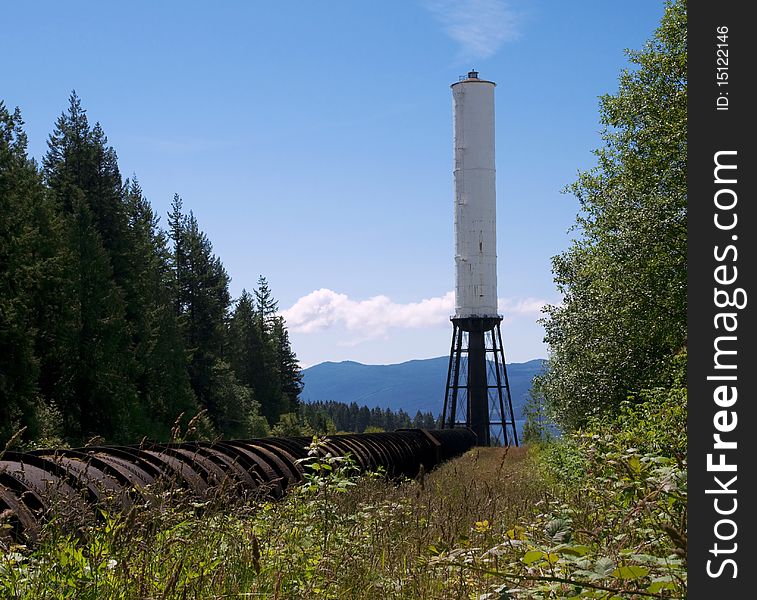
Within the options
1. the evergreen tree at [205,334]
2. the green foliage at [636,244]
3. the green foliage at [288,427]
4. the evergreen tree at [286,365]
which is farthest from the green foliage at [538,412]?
the evergreen tree at [286,365]

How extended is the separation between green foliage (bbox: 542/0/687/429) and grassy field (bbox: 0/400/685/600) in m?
14.9

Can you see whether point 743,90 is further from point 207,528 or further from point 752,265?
point 207,528

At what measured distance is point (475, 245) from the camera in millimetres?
53219

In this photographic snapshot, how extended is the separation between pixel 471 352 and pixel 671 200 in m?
33.3

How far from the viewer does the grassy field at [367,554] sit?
157 inches

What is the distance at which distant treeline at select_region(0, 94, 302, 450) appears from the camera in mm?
31969

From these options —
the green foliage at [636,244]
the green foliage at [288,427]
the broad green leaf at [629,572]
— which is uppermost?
the green foliage at [636,244]

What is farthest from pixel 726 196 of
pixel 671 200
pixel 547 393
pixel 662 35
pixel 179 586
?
pixel 547 393

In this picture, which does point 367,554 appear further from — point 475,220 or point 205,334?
point 205,334

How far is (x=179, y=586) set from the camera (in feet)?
16.2

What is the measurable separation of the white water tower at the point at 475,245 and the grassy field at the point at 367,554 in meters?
45.3

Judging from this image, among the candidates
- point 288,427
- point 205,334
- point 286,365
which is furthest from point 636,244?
point 286,365

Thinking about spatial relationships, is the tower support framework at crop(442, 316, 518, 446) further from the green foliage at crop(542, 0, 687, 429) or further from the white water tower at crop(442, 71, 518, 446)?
the green foliage at crop(542, 0, 687, 429)

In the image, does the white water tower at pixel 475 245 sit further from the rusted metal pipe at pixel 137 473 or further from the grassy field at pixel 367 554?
the grassy field at pixel 367 554
